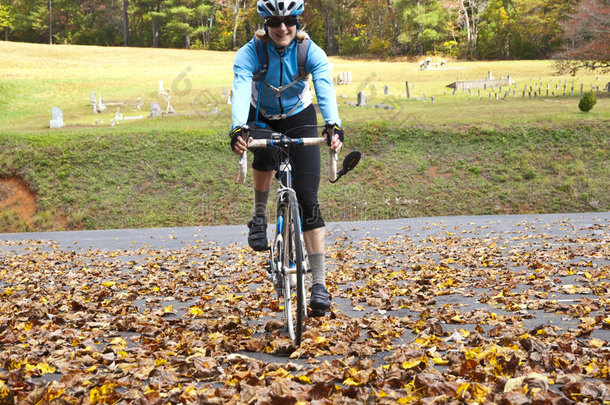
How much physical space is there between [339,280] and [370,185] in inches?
629

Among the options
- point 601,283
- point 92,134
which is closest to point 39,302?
point 601,283

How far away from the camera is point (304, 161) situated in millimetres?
5488

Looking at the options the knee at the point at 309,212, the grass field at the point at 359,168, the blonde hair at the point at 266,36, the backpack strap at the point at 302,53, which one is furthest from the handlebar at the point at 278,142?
the grass field at the point at 359,168

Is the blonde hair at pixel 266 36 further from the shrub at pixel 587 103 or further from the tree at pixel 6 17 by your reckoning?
the tree at pixel 6 17

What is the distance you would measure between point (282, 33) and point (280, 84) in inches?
17.1

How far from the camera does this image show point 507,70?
5384cm

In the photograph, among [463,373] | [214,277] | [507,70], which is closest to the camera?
[463,373]

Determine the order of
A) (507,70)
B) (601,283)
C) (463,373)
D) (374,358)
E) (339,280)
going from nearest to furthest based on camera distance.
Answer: (463,373) → (374,358) → (601,283) → (339,280) → (507,70)

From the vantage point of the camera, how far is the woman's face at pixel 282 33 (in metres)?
5.30

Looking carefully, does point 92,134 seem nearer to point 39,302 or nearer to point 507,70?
point 39,302

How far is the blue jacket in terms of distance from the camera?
5.29 meters

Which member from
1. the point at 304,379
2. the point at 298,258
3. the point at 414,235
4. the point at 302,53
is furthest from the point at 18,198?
the point at 304,379

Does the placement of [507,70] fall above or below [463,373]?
above

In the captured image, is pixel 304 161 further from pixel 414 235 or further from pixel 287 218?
pixel 414 235
